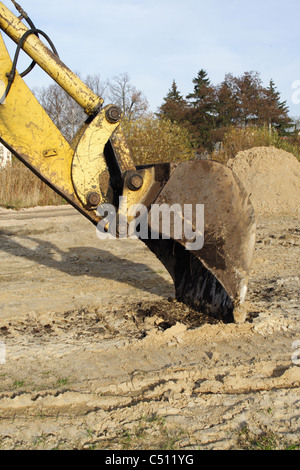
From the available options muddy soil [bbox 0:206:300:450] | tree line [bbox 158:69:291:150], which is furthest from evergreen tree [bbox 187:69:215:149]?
muddy soil [bbox 0:206:300:450]

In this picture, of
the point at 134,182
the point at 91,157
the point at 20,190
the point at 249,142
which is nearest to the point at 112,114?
the point at 91,157

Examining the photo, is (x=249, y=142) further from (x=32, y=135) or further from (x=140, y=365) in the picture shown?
(x=140, y=365)

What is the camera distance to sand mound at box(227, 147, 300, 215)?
11.1 metres

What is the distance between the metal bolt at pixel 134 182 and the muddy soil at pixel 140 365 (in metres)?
1.04

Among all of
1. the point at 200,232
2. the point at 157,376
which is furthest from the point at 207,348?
the point at 200,232

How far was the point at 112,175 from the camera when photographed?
3348 mm

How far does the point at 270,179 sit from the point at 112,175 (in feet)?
30.0

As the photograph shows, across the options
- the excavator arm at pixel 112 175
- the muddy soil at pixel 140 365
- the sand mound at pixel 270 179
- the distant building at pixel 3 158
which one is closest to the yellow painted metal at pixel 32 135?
the excavator arm at pixel 112 175

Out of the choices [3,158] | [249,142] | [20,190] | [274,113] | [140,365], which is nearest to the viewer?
[140,365]

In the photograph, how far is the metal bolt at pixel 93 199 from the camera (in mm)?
3193
